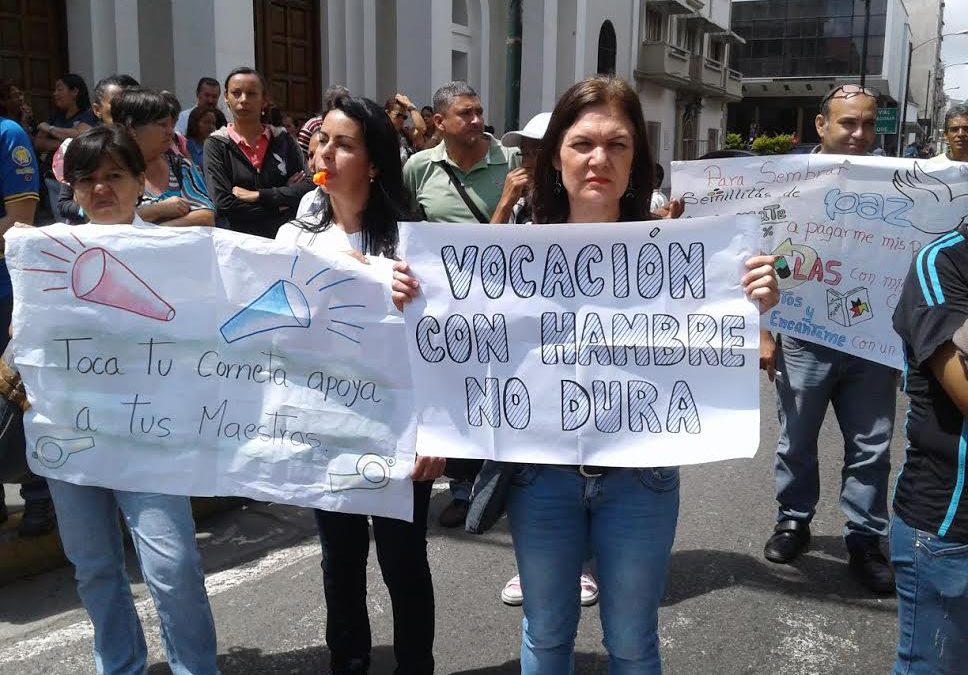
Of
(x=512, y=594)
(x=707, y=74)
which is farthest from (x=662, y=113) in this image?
(x=512, y=594)

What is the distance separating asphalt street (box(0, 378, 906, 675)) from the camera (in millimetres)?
3227

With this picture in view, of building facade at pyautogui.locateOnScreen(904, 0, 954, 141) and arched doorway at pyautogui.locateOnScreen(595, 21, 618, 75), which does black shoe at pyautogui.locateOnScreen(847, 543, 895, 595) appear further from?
building facade at pyautogui.locateOnScreen(904, 0, 954, 141)

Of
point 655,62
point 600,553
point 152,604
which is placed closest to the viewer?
point 600,553

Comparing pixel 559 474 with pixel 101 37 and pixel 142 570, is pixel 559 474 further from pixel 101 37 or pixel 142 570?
pixel 101 37

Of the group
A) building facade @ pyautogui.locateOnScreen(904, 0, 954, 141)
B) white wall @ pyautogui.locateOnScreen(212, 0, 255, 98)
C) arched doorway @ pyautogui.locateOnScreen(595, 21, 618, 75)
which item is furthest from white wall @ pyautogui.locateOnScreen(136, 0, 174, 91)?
building facade @ pyautogui.locateOnScreen(904, 0, 954, 141)

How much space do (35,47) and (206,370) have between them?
9.69 metres

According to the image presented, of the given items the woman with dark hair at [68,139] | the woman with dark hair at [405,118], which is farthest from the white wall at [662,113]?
the woman with dark hair at [68,139]

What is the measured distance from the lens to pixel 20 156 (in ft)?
12.6

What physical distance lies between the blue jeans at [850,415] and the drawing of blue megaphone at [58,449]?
107 inches

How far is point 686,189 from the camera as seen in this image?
381 centimetres

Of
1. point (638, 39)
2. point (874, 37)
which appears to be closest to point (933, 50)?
point (874, 37)

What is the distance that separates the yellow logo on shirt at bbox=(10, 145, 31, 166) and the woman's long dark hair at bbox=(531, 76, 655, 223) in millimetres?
2514

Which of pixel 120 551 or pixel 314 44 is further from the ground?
pixel 314 44

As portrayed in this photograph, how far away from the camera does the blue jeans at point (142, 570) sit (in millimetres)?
2521
